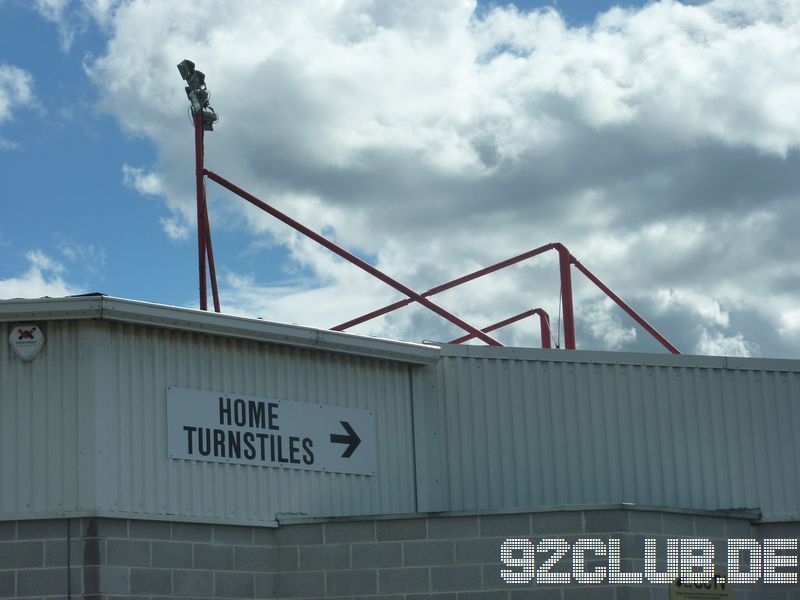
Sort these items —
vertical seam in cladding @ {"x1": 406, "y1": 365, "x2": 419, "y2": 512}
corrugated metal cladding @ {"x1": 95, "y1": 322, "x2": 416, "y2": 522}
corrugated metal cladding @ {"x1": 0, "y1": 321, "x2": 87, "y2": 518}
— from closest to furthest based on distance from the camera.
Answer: corrugated metal cladding @ {"x1": 0, "y1": 321, "x2": 87, "y2": 518} → corrugated metal cladding @ {"x1": 95, "y1": 322, "x2": 416, "y2": 522} → vertical seam in cladding @ {"x1": 406, "y1": 365, "x2": 419, "y2": 512}

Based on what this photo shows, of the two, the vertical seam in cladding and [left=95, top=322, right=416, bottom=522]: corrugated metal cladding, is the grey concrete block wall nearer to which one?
[left=95, top=322, right=416, bottom=522]: corrugated metal cladding

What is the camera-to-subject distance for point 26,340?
15.7 metres

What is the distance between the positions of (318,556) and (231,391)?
2.44 metres

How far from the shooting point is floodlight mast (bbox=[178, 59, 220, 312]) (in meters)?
20.5

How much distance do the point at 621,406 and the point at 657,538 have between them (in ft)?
11.3

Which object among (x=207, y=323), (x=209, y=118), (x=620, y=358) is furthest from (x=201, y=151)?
(x=620, y=358)

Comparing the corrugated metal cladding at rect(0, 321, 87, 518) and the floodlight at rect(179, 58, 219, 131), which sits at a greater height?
the floodlight at rect(179, 58, 219, 131)

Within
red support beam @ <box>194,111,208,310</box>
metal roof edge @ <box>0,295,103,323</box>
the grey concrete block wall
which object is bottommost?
the grey concrete block wall

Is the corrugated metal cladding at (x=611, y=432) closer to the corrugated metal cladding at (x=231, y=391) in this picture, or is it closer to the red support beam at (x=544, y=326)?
the corrugated metal cladding at (x=231, y=391)

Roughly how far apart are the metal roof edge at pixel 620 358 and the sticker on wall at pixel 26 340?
5893mm

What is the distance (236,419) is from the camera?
661 inches

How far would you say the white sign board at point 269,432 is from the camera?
16328 millimetres

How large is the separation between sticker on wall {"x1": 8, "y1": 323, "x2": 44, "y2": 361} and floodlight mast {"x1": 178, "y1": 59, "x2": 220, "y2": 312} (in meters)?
4.70

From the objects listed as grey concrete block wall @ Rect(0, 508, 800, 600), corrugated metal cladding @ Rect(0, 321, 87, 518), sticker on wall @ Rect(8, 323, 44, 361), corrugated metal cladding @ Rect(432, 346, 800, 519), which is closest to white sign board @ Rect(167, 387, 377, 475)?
grey concrete block wall @ Rect(0, 508, 800, 600)
